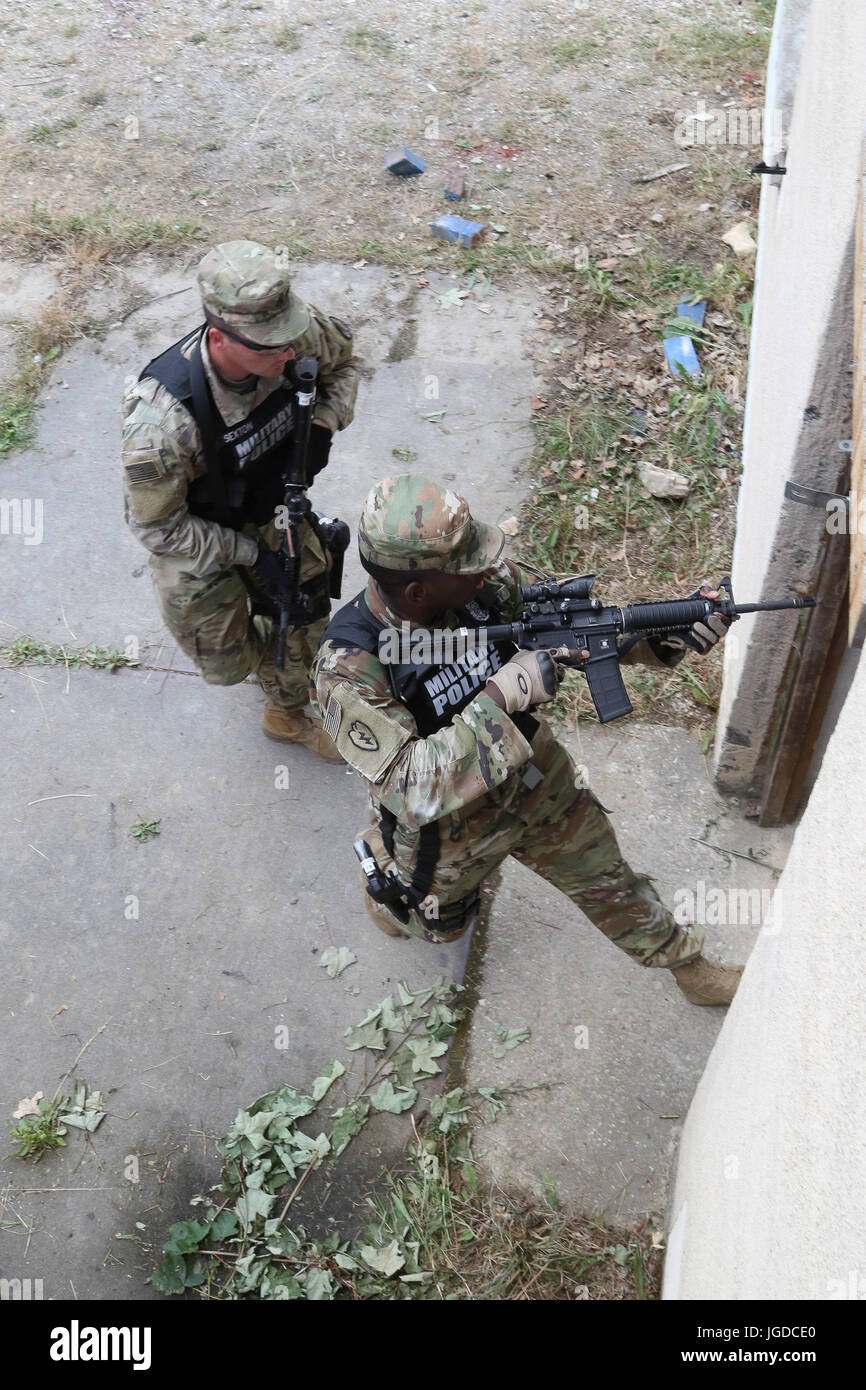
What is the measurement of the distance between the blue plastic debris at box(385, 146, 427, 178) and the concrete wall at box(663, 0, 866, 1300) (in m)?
3.58

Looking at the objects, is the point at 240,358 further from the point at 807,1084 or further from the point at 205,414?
the point at 807,1084

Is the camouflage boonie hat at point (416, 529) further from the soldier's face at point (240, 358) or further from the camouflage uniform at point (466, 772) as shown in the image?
the soldier's face at point (240, 358)

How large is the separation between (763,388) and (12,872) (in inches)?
133

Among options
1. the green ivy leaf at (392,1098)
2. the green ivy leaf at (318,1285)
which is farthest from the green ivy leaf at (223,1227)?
the green ivy leaf at (392,1098)

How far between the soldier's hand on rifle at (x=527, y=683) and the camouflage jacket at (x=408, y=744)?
0.04 metres

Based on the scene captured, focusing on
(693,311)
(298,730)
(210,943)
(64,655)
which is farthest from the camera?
(693,311)

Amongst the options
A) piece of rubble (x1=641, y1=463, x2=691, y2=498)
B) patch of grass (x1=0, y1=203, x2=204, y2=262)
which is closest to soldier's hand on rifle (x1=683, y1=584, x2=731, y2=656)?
piece of rubble (x1=641, y1=463, x2=691, y2=498)

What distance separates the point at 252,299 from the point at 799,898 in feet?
7.94

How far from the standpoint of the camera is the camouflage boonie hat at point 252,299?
317 centimetres

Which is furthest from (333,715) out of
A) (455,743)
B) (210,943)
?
(210,943)

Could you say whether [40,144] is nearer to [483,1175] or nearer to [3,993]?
[3,993]

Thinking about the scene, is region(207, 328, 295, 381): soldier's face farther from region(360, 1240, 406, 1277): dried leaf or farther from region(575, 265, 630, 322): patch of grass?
region(575, 265, 630, 322): patch of grass

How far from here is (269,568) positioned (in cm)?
373

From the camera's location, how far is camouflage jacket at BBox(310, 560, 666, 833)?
8.52 feet
